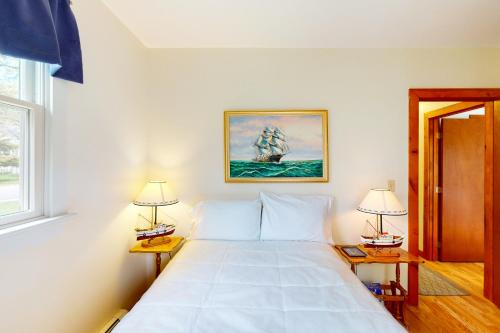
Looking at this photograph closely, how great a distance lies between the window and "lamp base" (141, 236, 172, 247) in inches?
34.7

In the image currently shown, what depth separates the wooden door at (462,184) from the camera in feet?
10.4

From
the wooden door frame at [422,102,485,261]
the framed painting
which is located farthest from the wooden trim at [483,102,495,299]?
the framed painting

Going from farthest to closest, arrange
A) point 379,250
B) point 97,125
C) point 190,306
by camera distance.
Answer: point 379,250
point 97,125
point 190,306

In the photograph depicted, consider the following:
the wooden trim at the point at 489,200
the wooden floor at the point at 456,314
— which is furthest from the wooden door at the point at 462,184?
the wooden trim at the point at 489,200

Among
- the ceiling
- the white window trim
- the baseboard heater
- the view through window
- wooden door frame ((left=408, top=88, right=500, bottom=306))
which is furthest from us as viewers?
wooden door frame ((left=408, top=88, right=500, bottom=306))

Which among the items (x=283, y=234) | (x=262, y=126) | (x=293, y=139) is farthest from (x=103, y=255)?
(x=293, y=139)

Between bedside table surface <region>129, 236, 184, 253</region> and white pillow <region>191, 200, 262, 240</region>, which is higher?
white pillow <region>191, 200, 262, 240</region>

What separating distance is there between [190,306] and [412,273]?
2.17 meters

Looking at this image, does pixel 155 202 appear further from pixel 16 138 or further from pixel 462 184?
pixel 462 184

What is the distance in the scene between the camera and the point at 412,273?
2.17 m

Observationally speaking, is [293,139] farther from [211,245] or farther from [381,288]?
[381,288]

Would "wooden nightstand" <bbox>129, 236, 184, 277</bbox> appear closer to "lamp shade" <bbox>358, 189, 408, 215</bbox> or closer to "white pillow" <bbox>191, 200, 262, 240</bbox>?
"white pillow" <bbox>191, 200, 262, 240</bbox>

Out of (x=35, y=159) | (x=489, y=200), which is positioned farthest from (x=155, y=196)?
(x=489, y=200)

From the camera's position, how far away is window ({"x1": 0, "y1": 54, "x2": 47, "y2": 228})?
1072 mm
